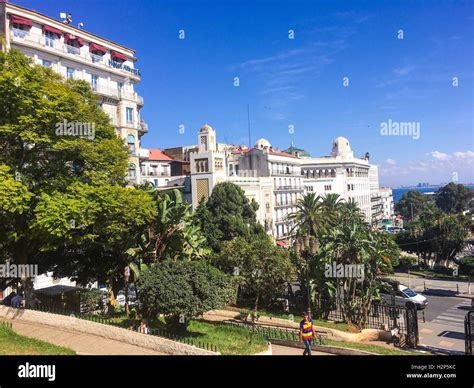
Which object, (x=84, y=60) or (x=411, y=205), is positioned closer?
(x=84, y=60)

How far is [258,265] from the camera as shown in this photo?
2744 cm

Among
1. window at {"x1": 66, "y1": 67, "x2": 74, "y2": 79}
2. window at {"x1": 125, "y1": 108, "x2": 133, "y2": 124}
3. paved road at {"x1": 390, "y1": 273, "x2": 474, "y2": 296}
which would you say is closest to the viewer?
window at {"x1": 66, "y1": 67, "x2": 74, "y2": 79}

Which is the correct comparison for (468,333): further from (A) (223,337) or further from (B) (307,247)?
(B) (307,247)

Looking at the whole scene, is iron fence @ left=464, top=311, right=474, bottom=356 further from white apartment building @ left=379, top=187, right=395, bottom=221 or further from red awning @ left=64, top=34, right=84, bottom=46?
white apartment building @ left=379, top=187, right=395, bottom=221

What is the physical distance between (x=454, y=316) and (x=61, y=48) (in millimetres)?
40891

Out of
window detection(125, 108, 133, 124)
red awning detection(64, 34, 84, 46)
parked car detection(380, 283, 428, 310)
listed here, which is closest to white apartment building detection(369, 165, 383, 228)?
parked car detection(380, 283, 428, 310)

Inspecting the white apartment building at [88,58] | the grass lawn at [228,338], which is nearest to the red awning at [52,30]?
the white apartment building at [88,58]

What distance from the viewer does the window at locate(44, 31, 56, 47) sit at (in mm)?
33719

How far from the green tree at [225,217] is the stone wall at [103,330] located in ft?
66.4

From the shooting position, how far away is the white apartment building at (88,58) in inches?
1250

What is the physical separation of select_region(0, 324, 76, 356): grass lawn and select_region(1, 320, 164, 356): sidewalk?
0.86 metres

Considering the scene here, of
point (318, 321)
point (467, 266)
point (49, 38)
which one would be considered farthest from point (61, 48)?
point (467, 266)

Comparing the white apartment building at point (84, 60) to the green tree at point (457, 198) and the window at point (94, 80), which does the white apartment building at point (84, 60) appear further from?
the green tree at point (457, 198)
